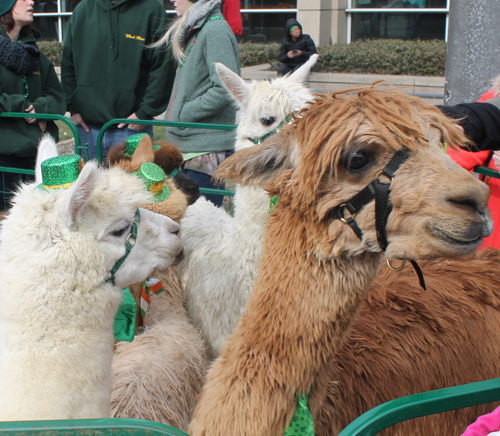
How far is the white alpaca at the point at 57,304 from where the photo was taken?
163cm

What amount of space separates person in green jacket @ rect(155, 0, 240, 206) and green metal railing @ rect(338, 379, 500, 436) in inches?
114

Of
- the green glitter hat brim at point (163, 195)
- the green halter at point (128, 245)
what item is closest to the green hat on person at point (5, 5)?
the green glitter hat brim at point (163, 195)

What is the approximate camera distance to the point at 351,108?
62.0 inches

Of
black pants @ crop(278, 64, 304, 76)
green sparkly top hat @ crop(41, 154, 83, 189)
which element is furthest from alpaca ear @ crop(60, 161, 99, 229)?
black pants @ crop(278, 64, 304, 76)

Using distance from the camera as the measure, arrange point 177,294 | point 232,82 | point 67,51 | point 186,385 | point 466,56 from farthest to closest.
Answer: point 67,51 → point 466,56 → point 232,82 → point 177,294 → point 186,385

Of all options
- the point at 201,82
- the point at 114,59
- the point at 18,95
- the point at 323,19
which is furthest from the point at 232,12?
the point at 323,19

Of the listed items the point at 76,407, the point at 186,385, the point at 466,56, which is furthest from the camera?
the point at 466,56

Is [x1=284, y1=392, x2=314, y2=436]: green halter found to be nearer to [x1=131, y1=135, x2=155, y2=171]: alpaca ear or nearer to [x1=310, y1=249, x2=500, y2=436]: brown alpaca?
[x1=310, y1=249, x2=500, y2=436]: brown alpaca

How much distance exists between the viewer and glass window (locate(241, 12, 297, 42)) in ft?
53.8

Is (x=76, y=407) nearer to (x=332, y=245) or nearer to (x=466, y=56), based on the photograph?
(x=332, y=245)

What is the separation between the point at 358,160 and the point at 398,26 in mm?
15809

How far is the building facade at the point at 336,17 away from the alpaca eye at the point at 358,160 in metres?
15.0

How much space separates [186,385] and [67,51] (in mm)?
3363

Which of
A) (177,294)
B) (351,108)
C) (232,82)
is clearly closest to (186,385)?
(177,294)
